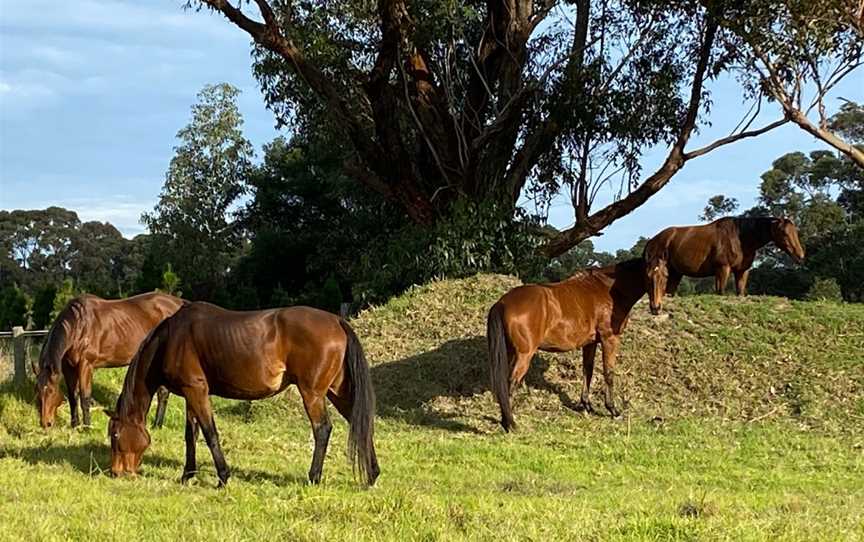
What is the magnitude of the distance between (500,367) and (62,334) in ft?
17.2

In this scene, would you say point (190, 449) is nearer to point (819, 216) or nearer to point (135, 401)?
point (135, 401)

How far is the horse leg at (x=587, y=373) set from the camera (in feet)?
38.0

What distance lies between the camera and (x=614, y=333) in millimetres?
11562

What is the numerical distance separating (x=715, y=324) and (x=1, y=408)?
1004 cm

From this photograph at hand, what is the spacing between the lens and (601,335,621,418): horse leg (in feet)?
37.1

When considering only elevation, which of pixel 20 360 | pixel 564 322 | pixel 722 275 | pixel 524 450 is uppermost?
pixel 722 275

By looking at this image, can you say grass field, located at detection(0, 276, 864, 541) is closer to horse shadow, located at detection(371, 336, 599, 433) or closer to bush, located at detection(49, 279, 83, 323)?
horse shadow, located at detection(371, 336, 599, 433)

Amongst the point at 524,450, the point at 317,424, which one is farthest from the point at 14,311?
the point at 317,424

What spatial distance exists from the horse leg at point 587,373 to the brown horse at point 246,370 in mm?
4946

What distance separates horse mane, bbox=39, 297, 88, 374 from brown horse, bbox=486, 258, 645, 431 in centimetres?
502

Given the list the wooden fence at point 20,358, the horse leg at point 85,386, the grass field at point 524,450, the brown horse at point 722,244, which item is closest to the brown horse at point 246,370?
the grass field at point 524,450

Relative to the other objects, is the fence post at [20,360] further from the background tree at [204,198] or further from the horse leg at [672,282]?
the background tree at [204,198]

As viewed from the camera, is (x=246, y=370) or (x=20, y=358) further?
(x=20, y=358)

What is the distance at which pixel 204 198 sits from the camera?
35.5m
